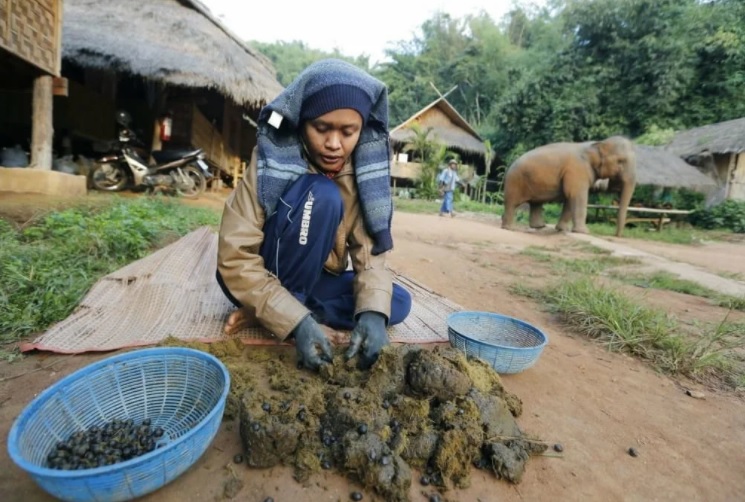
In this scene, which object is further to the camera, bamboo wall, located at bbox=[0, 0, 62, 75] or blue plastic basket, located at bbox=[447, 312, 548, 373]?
bamboo wall, located at bbox=[0, 0, 62, 75]

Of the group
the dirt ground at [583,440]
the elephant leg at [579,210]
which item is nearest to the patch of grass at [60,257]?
the dirt ground at [583,440]

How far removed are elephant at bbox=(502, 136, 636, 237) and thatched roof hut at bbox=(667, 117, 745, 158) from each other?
5445 millimetres

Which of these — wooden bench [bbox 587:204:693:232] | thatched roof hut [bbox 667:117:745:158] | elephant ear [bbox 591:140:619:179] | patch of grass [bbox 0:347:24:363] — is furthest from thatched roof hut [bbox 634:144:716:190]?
patch of grass [bbox 0:347:24:363]

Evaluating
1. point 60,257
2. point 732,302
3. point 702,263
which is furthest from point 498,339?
point 702,263

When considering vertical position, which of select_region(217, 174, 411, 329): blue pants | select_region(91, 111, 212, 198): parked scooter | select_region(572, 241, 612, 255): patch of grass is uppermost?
select_region(91, 111, 212, 198): parked scooter

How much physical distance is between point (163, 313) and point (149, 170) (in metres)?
6.18

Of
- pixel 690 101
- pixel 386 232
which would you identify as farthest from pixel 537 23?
pixel 386 232

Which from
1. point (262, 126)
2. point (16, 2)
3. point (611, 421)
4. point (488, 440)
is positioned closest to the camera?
point (488, 440)

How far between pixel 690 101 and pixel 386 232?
16752mm

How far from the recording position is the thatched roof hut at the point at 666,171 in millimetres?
10797

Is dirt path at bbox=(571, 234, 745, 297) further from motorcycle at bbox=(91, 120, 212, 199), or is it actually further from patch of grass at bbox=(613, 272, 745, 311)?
motorcycle at bbox=(91, 120, 212, 199)

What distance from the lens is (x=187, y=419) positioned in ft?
4.13

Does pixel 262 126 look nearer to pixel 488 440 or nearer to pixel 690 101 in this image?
pixel 488 440

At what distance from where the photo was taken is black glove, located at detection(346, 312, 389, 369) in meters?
1.53
